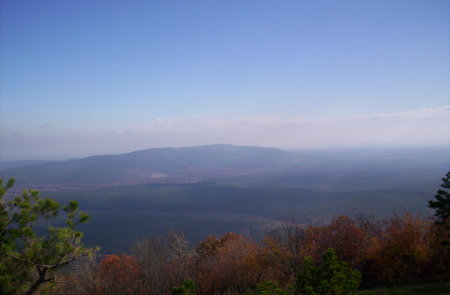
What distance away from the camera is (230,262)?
21.7 m

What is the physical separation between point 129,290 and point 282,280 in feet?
33.5

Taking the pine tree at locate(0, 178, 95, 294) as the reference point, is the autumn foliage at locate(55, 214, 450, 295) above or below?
below

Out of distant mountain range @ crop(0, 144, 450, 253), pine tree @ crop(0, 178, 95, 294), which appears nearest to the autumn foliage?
pine tree @ crop(0, 178, 95, 294)

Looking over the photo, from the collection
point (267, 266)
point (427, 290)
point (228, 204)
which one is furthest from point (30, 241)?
point (228, 204)

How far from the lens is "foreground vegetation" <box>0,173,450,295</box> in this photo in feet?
24.3

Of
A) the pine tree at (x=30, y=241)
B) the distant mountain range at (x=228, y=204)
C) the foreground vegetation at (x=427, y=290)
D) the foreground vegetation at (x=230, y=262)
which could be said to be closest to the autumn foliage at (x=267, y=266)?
the foreground vegetation at (x=230, y=262)

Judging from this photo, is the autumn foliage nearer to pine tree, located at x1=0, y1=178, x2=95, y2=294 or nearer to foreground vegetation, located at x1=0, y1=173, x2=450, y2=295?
foreground vegetation, located at x1=0, y1=173, x2=450, y2=295

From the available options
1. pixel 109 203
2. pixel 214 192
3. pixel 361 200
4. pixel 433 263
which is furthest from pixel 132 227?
pixel 433 263

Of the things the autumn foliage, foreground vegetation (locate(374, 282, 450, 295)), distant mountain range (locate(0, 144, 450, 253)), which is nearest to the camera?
foreground vegetation (locate(374, 282, 450, 295))

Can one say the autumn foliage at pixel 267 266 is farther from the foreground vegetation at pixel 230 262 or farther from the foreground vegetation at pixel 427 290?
the foreground vegetation at pixel 427 290

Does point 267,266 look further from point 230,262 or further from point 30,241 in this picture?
point 30,241

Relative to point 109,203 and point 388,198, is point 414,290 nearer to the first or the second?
point 388,198

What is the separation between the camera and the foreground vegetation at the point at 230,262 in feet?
24.3

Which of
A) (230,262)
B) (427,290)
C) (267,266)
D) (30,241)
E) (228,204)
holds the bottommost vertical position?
(228,204)
